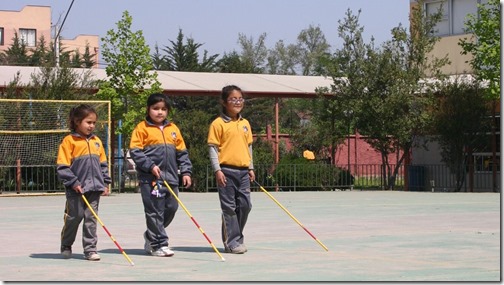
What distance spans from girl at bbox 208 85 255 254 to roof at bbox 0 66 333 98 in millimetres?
20617

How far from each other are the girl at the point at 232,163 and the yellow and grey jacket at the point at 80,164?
123 centimetres

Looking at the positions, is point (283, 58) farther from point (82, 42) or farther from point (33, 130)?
point (33, 130)

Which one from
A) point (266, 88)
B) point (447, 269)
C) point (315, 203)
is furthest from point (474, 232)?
point (266, 88)

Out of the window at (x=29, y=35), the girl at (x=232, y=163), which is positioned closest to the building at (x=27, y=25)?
the window at (x=29, y=35)

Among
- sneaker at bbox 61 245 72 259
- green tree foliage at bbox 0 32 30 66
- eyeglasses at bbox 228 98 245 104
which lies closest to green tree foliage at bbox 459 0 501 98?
eyeglasses at bbox 228 98 245 104

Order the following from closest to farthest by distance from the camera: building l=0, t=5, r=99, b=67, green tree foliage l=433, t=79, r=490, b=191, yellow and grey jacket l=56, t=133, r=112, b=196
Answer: yellow and grey jacket l=56, t=133, r=112, b=196, green tree foliage l=433, t=79, r=490, b=191, building l=0, t=5, r=99, b=67

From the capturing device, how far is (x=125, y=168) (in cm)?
3334

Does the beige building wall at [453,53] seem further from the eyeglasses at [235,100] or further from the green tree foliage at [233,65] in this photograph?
the eyeglasses at [235,100]

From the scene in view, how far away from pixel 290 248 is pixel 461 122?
22199 millimetres

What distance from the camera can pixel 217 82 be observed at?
3819cm

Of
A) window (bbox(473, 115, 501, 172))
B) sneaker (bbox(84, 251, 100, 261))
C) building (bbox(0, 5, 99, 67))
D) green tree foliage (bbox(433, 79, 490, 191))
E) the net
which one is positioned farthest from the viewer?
building (bbox(0, 5, 99, 67))

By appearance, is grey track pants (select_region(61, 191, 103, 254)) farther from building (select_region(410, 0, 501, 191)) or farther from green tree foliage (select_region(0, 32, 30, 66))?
green tree foliage (select_region(0, 32, 30, 66))

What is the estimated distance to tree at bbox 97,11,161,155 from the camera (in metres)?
31.4

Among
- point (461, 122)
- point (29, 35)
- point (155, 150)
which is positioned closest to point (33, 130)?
point (461, 122)
